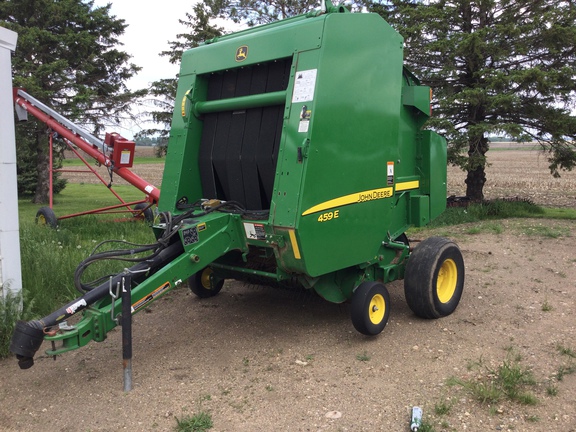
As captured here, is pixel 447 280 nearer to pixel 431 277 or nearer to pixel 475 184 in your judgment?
pixel 431 277

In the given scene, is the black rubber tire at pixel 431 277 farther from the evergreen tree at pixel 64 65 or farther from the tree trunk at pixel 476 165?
the evergreen tree at pixel 64 65

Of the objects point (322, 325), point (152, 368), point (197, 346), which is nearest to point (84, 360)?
point (152, 368)

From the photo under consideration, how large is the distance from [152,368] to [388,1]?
414 inches

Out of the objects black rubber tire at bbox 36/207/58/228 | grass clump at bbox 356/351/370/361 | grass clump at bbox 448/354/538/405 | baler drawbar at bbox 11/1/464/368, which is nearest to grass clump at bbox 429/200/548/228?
baler drawbar at bbox 11/1/464/368

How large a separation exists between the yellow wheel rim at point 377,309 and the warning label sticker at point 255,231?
1.15 meters

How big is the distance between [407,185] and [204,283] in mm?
2474

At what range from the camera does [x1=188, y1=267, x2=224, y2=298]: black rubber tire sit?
577 cm

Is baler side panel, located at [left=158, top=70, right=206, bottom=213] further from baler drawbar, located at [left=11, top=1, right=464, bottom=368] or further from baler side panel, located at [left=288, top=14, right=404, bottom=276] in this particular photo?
Answer: baler side panel, located at [left=288, top=14, right=404, bottom=276]

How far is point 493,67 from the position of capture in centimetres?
1088

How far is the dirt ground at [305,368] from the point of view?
11.1 feet

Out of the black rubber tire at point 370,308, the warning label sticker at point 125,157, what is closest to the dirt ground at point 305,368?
the black rubber tire at point 370,308

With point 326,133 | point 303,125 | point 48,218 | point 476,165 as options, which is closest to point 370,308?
point 326,133

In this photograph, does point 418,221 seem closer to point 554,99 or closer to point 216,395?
point 216,395

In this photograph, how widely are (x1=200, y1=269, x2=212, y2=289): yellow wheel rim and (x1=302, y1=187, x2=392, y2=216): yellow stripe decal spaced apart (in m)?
2.07
